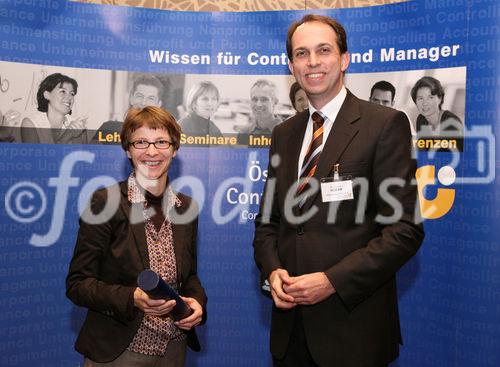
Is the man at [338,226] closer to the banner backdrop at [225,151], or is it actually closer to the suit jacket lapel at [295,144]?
the suit jacket lapel at [295,144]

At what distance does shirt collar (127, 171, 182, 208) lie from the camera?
1.95m

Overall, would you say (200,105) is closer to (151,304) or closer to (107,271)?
(107,271)

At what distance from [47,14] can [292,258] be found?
2.39m

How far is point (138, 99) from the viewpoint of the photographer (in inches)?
134

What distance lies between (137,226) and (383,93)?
1.94m

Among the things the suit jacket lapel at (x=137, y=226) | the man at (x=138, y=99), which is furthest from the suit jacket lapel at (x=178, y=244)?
the man at (x=138, y=99)

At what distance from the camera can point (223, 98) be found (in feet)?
11.3

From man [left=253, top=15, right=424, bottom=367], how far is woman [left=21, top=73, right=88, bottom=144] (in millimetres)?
1900

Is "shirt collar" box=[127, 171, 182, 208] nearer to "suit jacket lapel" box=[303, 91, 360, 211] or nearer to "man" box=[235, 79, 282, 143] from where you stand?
"suit jacket lapel" box=[303, 91, 360, 211]

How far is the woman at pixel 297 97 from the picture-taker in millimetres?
3407

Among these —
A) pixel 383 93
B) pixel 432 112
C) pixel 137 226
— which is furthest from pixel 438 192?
pixel 137 226

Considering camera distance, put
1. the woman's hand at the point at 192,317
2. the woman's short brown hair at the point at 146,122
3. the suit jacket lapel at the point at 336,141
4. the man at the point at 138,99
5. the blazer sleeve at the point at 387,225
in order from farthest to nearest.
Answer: the man at the point at 138,99
the woman's short brown hair at the point at 146,122
the woman's hand at the point at 192,317
the suit jacket lapel at the point at 336,141
the blazer sleeve at the point at 387,225

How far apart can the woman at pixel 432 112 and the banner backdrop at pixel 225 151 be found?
0.04m

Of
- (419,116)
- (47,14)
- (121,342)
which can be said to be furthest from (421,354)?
(47,14)
